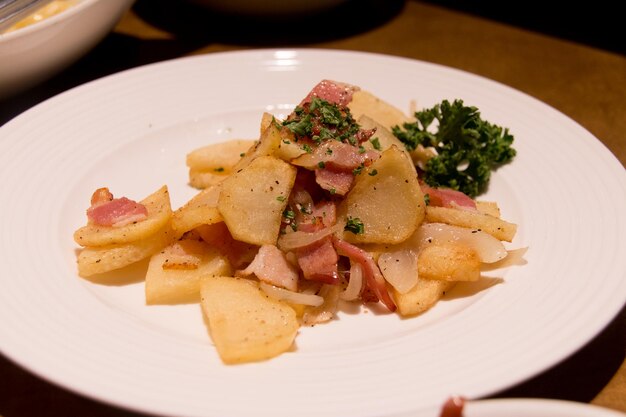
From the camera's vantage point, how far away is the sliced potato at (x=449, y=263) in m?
2.26

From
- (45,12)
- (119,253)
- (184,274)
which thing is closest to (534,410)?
(184,274)

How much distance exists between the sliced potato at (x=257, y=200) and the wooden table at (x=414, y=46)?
1805mm

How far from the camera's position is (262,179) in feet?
7.60

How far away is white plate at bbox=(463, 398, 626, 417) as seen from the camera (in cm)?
149

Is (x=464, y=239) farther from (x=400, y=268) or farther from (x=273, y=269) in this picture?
(x=273, y=269)

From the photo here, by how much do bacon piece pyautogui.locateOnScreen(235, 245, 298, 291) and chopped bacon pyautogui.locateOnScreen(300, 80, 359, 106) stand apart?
0.63 m

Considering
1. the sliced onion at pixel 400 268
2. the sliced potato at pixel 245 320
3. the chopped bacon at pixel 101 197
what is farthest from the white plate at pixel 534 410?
the chopped bacon at pixel 101 197

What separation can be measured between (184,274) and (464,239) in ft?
3.00

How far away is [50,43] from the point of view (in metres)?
3.36

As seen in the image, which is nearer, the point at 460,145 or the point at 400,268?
the point at 400,268

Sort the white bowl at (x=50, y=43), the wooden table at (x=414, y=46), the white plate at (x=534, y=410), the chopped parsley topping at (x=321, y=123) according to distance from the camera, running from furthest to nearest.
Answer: the wooden table at (x=414, y=46), the white bowl at (x=50, y=43), the chopped parsley topping at (x=321, y=123), the white plate at (x=534, y=410)

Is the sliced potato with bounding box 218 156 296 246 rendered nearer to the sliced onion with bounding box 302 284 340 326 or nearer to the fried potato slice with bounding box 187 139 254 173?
the sliced onion with bounding box 302 284 340 326

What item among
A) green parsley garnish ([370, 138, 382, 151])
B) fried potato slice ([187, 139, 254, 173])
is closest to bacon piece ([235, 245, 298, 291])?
green parsley garnish ([370, 138, 382, 151])

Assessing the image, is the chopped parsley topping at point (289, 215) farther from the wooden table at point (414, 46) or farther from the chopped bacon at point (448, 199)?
the wooden table at point (414, 46)
